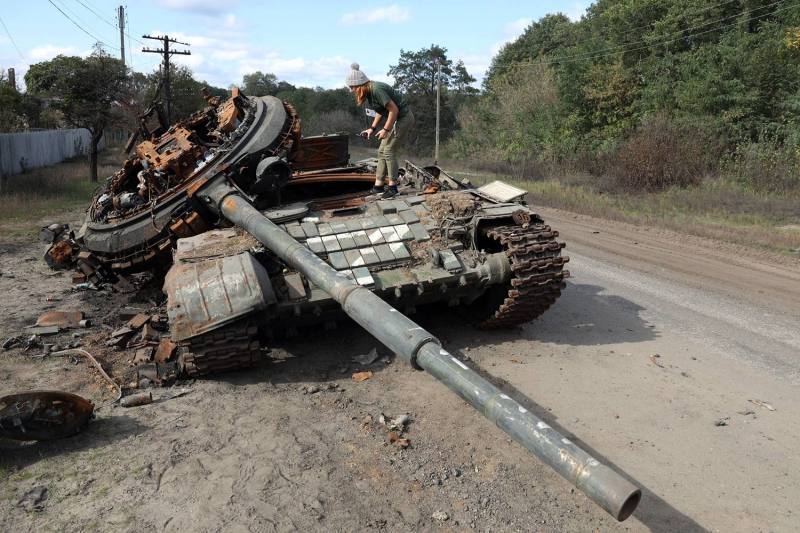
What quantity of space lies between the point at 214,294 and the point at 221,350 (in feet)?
1.76

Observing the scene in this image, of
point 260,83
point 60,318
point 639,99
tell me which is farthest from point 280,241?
point 260,83

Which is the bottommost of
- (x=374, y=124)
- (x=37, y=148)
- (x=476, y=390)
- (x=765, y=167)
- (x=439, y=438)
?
(x=439, y=438)

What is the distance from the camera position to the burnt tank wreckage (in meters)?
6.03

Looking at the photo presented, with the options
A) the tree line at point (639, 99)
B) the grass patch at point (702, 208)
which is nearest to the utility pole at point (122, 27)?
the tree line at point (639, 99)

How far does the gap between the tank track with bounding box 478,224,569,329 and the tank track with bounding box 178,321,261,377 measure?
8.71 ft

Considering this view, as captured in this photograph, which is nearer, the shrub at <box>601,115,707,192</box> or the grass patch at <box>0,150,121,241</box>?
the grass patch at <box>0,150,121,241</box>

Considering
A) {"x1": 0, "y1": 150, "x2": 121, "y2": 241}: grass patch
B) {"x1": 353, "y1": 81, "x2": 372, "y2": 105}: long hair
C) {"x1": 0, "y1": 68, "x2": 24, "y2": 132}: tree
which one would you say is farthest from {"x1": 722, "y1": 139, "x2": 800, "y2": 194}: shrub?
{"x1": 0, "y1": 68, "x2": 24, "y2": 132}: tree

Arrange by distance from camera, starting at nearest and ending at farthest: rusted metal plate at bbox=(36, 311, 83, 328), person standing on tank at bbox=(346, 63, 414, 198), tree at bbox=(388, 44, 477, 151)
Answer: person standing on tank at bbox=(346, 63, 414, 198), rusted metal plate at bbox=(36, 311, 83, 328), tree at bbox=(388, 44, 477, 151)

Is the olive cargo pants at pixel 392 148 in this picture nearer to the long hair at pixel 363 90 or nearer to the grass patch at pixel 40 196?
the long hair at pixel 363 90

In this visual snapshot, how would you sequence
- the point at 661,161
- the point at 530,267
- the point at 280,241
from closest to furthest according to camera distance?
the point at 280,241
the point at 530,267
the point at 661,161

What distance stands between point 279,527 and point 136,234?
182 inches

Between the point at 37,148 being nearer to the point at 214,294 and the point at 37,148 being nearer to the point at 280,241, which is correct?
the point at 214,294

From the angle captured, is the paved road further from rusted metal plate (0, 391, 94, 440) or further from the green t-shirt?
rusted metal plate (0, 391, 94, 440)

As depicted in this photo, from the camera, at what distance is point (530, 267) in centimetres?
675
